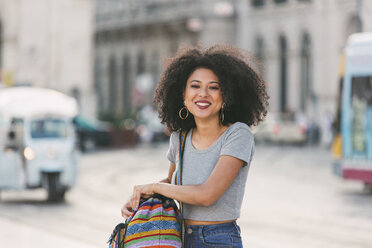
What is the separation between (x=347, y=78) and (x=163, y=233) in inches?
502

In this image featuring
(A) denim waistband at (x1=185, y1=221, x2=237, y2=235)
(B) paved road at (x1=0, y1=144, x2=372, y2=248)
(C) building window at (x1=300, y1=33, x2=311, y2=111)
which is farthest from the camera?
(C) building window at (x1=300, y1=33, x2=311, y2=111)

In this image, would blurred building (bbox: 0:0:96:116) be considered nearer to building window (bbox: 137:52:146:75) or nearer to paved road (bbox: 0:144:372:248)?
paved road (bbox: 0:144:372:248)

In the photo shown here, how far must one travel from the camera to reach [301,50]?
45.6 metres

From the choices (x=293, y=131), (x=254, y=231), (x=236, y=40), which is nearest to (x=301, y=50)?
(x=236, y=40)

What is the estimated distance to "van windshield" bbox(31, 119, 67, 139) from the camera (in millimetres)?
13383

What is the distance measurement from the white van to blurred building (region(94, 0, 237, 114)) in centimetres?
3167

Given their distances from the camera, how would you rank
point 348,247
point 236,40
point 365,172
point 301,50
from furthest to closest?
point 236,40, point 301,50, point 365,172, point 348,247

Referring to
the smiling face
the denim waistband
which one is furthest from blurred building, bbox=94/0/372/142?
the denim waistband

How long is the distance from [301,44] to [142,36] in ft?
52.0

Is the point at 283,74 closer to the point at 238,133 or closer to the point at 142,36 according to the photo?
the point at 142,36

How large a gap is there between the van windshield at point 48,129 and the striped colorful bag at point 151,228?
1021 centimetres

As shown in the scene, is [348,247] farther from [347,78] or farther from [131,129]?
[131,129]

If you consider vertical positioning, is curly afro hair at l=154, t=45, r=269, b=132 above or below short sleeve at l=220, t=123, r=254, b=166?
above

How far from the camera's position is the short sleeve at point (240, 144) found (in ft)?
11.2
